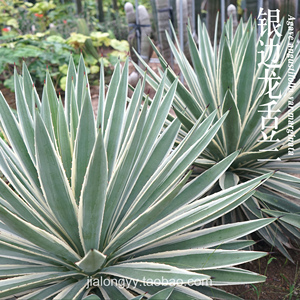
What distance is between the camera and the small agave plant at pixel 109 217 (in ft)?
3.40

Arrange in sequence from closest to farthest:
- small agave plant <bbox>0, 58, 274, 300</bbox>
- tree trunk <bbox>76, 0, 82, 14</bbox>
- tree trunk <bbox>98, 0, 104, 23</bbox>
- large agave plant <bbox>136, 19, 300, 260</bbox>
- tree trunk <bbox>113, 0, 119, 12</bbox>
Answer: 1. small agave plant <bbox>0, 58, 274, 300</bbox>
2. large agave plant <bbox>136, 19, 300, 260</bbox>
3. tree trunk <bbox>98, 0, 104, 23</bbox>
4. tree trunk <bbox>76, 0, 82, 14</bbox>
5. tree trunk <bbox>113, 0, 119, 12</bbox>

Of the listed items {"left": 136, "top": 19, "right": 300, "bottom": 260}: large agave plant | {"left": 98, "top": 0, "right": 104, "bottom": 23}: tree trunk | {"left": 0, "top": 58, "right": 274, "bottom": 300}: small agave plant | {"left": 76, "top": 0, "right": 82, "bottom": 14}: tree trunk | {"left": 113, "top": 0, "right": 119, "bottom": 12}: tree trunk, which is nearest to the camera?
{"left": 0, "top": 58, "right": 274, "bottom": 300}: small agave plant

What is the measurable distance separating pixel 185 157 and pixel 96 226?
458 millimetres

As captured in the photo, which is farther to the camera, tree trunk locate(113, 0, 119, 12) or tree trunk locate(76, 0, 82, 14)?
tree trunk locate(113, 0, 119, 12)

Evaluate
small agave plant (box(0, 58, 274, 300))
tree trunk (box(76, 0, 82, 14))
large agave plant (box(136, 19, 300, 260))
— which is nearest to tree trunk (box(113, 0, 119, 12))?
tree trunk (box(76, 0, 82, 14))

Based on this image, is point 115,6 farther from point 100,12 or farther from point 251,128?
point 251,128

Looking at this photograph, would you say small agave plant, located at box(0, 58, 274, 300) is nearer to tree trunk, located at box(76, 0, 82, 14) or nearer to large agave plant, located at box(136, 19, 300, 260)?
large agave plant, located at box(136, 19, 300, 260)

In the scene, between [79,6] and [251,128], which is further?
[79,6]

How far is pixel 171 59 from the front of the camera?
368 centimetres

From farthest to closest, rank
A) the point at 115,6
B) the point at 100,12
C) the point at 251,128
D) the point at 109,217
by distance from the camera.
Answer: the point at 115,6 → the point at 100,12 → the point at 251,128 → the point at 109,217

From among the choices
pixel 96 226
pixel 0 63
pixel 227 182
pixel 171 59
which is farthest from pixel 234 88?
pixel 0 63

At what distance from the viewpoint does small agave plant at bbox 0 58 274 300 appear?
1.04 m

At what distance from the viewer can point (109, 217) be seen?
117 cm

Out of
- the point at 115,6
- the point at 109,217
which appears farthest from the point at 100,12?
the point at 109,217
